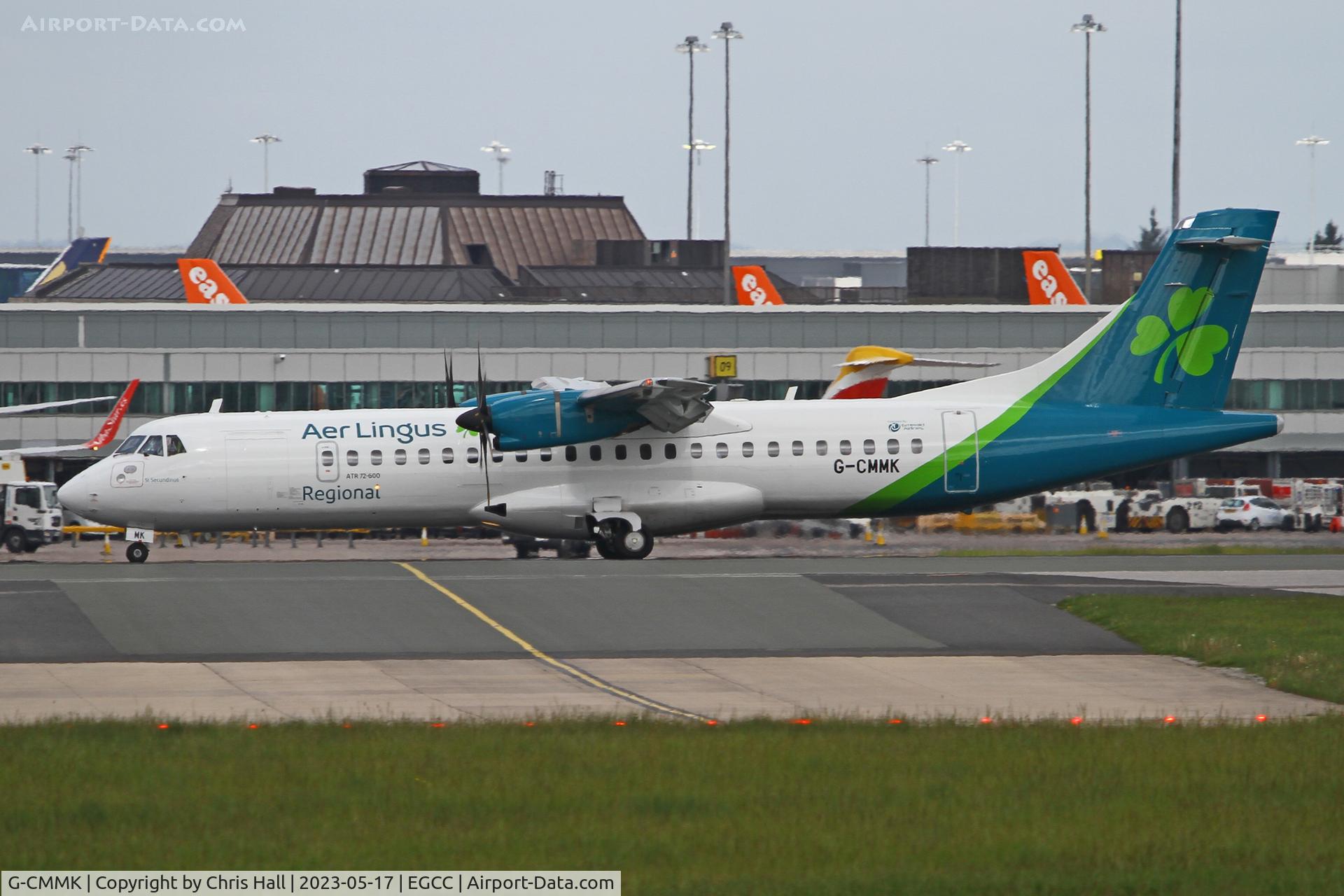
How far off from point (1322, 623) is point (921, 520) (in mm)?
23393

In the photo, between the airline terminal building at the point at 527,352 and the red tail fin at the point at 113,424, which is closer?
the red tail fin at the point at 113,424

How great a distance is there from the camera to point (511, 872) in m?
10.4

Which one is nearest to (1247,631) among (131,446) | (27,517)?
(131,446)

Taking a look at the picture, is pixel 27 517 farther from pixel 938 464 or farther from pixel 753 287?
pixel 753 287

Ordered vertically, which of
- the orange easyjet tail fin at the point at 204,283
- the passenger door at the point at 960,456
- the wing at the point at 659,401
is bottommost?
the passenger door at the point at 960,456

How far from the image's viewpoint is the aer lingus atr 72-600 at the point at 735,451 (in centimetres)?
3209

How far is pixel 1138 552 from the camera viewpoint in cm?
3812

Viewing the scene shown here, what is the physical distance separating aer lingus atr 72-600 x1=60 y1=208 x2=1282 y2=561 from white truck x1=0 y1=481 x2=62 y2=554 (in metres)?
11.7

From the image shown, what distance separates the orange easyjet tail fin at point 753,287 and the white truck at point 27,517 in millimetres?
40022

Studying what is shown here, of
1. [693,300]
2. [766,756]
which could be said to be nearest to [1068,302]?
[693,300]

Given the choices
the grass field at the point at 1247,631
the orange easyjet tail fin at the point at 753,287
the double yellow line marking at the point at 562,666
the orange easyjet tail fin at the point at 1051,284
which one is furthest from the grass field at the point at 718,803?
the orange easyjet tail fin at the point at 753,287

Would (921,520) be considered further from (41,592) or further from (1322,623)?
(41,592)

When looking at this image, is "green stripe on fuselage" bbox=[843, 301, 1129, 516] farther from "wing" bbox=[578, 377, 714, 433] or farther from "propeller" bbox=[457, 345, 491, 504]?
"propeller" bbox=[457, 345, 491, 504]

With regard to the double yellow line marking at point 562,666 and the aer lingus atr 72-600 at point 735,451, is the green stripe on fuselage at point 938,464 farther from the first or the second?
the double yellow line marking at point 562,666
